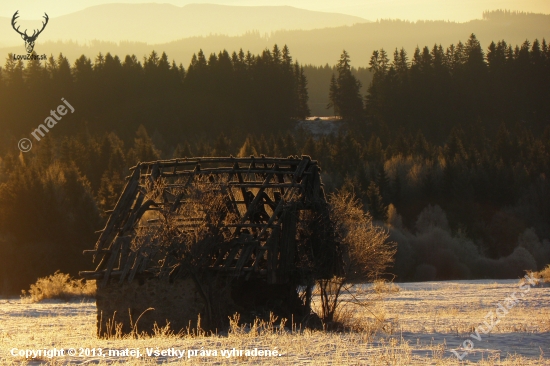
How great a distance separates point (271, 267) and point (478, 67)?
320ft

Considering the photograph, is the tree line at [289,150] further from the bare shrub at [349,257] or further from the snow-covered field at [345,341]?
the bare shrub at [349,257]

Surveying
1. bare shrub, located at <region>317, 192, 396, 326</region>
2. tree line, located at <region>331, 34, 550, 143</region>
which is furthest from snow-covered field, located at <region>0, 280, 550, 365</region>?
tree line, located at <region>331, 34, 550, 143</region>

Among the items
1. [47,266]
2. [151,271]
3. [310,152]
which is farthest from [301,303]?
[310,152]

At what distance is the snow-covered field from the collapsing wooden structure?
1810 mm

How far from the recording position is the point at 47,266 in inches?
1992

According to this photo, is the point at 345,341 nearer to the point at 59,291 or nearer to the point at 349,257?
the point at 349,257

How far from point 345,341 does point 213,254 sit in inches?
251

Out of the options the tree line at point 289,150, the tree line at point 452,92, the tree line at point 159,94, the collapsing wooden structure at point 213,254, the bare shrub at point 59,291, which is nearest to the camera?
the collapsing wooden structure at point 213,254

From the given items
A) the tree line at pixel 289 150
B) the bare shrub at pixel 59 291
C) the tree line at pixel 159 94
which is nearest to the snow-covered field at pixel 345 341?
the bare shrub at pixel 59 291

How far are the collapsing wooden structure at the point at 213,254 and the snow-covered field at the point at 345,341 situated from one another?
1810 millimetres

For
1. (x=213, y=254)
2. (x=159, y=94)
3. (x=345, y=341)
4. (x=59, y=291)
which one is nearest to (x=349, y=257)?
(x=213, y=254)

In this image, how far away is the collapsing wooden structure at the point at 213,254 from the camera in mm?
20453

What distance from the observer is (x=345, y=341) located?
1549 cm

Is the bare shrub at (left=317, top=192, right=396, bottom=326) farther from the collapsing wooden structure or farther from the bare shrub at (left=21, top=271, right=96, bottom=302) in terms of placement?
the bare shrub at (left=21, top=271, right=96, bottom=302)
